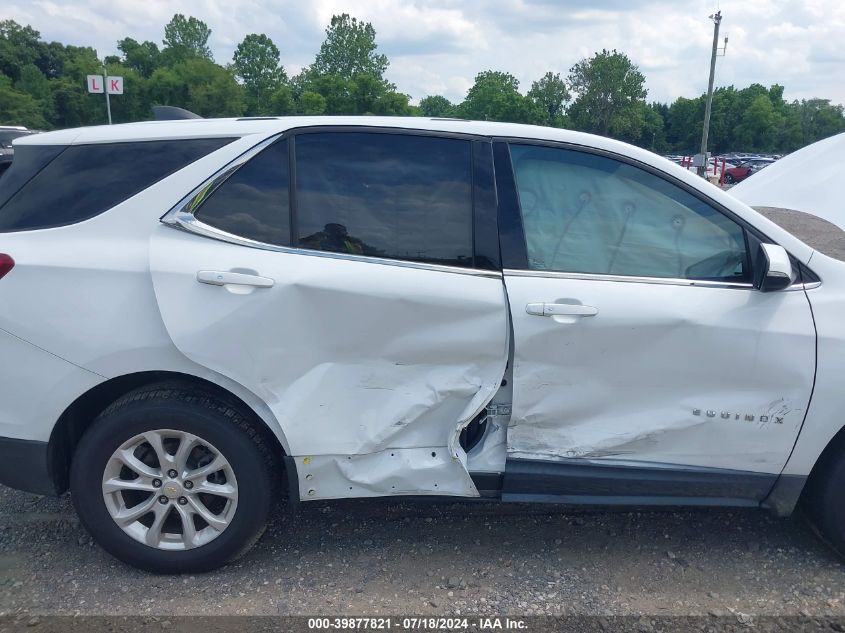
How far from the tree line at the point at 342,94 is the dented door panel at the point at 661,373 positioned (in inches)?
1559

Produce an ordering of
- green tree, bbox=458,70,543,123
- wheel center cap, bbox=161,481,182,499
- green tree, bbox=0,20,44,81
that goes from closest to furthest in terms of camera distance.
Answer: wheel center cap, bbox=161,481,182,499
green tree, bbox=458,70,543,123
green tree, bbox=0,20,44,81

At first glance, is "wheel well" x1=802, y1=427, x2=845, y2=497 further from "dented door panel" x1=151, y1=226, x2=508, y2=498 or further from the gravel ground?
"dented door panel" x1=151, y1=226, x2=508, y2=498

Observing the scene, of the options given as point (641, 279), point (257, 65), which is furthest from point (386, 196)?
point (257, 65)

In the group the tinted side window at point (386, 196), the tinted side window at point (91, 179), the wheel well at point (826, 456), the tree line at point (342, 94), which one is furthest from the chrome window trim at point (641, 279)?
the tree line at point (342, 94)

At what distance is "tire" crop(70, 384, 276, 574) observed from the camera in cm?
277

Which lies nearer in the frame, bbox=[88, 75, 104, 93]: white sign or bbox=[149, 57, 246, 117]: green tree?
bbox=[88, 75, 104, 93]: white sign

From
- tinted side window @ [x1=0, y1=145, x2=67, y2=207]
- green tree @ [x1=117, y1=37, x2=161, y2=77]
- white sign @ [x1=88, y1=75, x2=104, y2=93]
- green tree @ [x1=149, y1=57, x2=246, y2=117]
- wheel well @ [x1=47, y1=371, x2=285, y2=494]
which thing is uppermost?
green tree @ [x1=117, y1=37, x2=161, y2=77]

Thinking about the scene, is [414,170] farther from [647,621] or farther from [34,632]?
[34,632]

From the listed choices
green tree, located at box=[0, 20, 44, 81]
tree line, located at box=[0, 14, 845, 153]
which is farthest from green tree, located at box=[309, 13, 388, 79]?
green tree, located at box=[0, 20, 44, 81]

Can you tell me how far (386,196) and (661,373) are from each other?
52.3 inches

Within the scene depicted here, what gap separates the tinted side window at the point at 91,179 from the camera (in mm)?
2861

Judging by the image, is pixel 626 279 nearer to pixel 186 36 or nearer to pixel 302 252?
pixel 302 252

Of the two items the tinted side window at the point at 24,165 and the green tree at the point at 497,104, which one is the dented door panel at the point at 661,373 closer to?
the tinted side window at the point at 24,165

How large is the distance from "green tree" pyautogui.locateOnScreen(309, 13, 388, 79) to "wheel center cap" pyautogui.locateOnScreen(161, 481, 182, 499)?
80.4m
